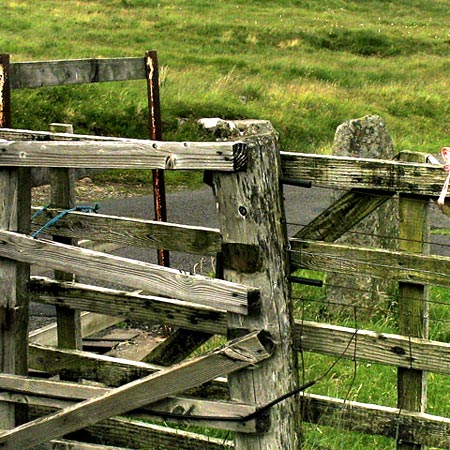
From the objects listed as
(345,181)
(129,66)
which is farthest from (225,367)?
(129,66)

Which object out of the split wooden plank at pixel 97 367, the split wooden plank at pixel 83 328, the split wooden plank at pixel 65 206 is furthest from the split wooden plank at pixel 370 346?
the split wooden plank at pixel 83 328

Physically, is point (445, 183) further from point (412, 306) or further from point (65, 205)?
point (65, 205)

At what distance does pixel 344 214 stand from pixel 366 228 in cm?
406

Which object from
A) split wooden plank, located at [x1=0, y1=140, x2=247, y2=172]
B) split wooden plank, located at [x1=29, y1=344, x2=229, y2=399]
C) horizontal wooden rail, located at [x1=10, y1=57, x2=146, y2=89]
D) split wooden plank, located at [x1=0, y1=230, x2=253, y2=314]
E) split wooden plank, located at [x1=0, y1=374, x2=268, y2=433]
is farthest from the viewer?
horizontal wooden rail, located at [x1=10, y1=57, x2=146, y2=89]

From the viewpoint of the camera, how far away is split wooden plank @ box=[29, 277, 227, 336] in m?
5.20

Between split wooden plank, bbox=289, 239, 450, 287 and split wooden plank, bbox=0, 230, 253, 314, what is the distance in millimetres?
447

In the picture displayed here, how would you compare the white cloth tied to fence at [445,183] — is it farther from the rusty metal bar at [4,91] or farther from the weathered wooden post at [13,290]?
the rusty metal bar at [4,91]

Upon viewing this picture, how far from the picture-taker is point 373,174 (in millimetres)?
4273

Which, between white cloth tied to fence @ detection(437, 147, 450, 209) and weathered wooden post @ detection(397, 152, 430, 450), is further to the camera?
weathered wooden post @ detection(397, 152, 430, 450)

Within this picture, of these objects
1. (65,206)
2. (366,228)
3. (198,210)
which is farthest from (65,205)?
(198,210)

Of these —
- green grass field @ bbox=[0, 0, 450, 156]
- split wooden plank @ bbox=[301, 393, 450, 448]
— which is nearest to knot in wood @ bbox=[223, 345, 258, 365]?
split wooden plank @ bbox=[301, 393, 450, 448]

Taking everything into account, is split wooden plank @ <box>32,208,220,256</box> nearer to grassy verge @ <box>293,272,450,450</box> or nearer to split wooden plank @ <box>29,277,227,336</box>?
split wooden plank @ <box>29,277,227,336</box>

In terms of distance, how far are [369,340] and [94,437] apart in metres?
1.75

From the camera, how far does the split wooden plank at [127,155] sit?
408 cm
